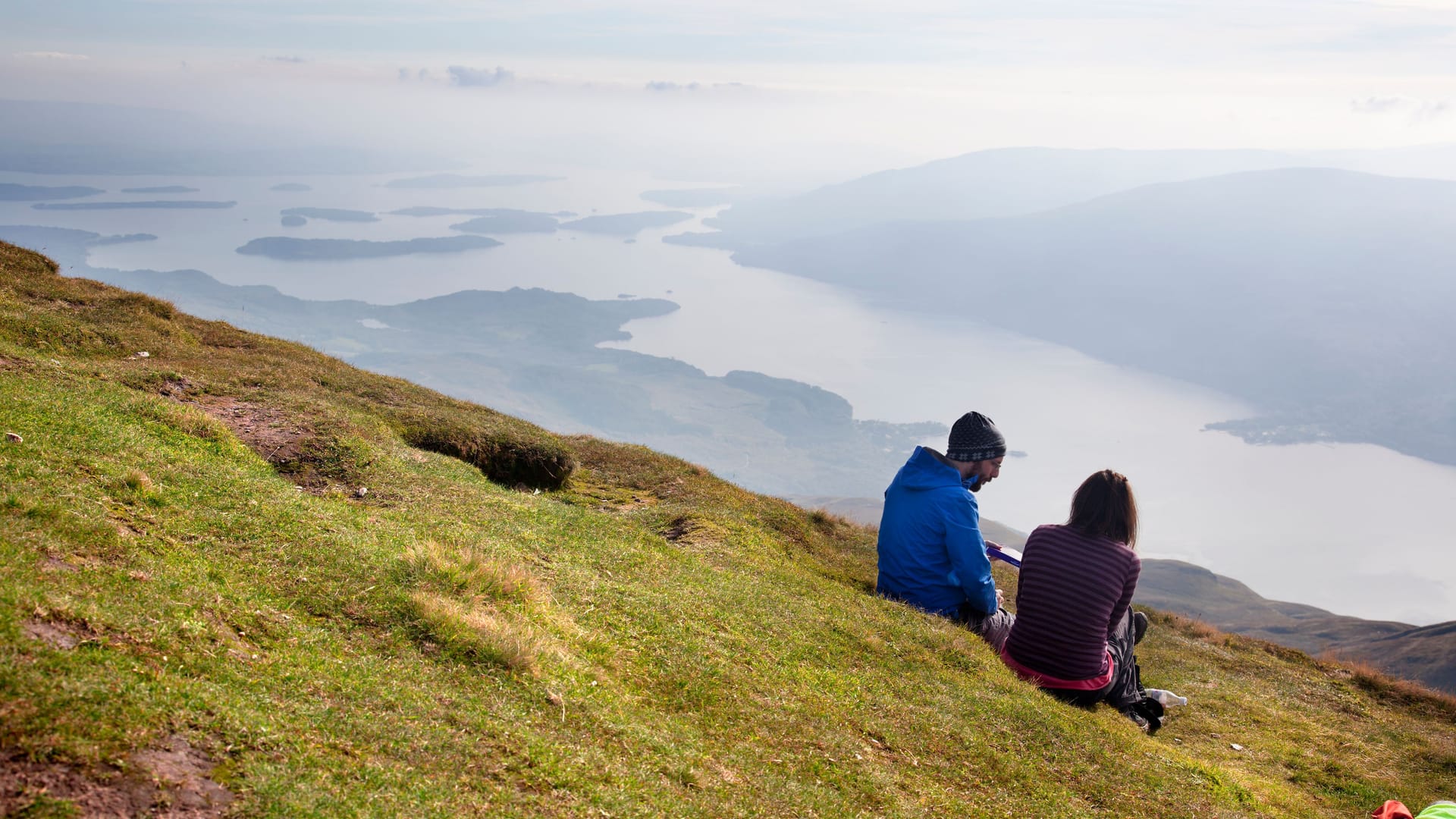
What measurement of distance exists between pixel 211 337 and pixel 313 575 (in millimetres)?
19362

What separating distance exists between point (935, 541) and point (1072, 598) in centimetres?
214

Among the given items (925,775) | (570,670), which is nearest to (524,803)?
(570,670)

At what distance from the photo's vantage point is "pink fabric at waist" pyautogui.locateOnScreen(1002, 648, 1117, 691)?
410 inches

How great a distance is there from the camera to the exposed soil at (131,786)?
3.71 metres

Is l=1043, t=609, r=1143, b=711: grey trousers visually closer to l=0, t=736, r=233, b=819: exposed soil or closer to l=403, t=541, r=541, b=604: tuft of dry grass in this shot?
l=403, t=541, r=541, b=604: tuft of dry grass

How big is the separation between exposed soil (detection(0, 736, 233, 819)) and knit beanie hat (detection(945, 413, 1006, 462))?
912 cm

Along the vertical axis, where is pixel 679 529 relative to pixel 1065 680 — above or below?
below

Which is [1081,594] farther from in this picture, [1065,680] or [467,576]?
[467,576]

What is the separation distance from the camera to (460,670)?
640 centimetres

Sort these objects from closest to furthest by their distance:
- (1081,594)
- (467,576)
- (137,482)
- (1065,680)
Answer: (467,576) → (137,482) → (1081,594) → (1065,680)

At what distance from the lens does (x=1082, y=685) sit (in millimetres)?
10391

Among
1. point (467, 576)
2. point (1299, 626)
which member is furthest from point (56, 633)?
point (1299, 626)

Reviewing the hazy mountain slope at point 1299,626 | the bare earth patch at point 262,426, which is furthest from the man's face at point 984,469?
the hazy mountain slope at point 1299,626

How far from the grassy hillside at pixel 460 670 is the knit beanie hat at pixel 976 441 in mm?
2397
